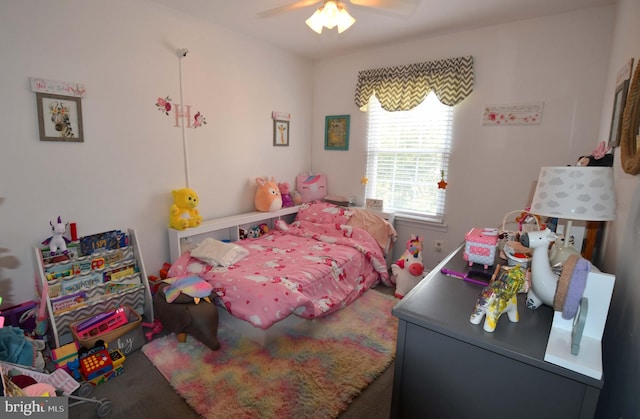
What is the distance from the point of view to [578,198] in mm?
1143

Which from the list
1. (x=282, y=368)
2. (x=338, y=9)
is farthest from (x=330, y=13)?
(x=282, y=368)

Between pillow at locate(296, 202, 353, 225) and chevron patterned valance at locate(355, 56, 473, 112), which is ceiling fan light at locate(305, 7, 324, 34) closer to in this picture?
chevron patterned valance at locate(355, 56, 473, 112)

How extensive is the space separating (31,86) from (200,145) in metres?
1.17

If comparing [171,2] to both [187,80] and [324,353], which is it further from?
[324,353]

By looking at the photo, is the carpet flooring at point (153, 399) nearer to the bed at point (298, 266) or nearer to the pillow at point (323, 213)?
the bed at point (298, 266)

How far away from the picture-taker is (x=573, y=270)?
91 cm

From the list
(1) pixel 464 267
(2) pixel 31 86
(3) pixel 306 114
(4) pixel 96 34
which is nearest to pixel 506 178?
(1) pixel 464 267

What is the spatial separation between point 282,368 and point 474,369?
48.8 inches

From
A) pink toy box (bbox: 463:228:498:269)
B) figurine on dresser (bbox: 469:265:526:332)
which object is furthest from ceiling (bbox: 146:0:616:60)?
figurine on dresser (bbox: 469:265:526:332)

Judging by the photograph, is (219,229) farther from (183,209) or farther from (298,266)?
(298,266)

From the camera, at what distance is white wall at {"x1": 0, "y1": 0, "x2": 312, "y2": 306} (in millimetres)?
1910

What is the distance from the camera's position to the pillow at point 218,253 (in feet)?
8.02

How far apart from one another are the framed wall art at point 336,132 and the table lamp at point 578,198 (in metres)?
2.67

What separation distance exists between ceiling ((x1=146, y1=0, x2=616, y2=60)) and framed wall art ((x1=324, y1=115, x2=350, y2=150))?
2.56 ft
